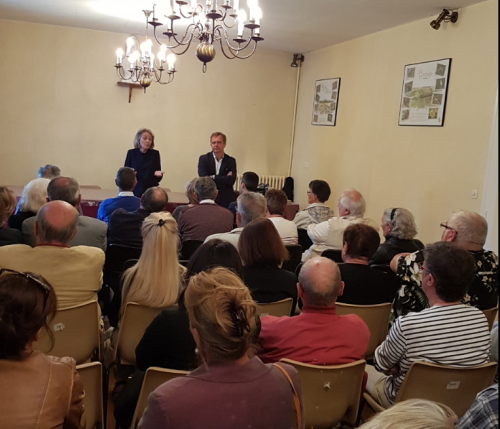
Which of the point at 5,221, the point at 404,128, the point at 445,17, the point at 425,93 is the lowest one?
the point at 5,221

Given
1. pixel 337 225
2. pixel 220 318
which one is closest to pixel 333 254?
pixel 337 225

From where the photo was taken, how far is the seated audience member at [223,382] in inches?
49.2

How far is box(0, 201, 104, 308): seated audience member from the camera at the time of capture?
2.48 meters

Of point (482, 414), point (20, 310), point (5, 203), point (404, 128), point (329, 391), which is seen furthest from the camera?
point (404, 128)

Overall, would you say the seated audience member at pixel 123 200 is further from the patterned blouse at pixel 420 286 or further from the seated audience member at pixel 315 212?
the patterned blouse at pixel 420 286

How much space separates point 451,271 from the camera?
82.6 inches

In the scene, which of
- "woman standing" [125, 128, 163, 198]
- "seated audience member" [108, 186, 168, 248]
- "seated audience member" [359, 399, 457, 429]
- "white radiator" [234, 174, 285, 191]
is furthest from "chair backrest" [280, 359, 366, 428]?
"white radiator" [234, 174, 285, 191]

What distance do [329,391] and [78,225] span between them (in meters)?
2.13

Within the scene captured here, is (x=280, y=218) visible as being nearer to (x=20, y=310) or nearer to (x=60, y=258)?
(x=60, y=258)

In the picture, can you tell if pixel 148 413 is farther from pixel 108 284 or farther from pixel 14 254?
pixel 108 284

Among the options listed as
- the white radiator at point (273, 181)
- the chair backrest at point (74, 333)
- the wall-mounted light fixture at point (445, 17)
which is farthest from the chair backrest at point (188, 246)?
the white radiator at point (273, 181)

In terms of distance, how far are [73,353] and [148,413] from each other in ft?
3.97

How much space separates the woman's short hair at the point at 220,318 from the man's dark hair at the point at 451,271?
1055 mm

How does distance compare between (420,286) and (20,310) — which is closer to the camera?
(20,310)
